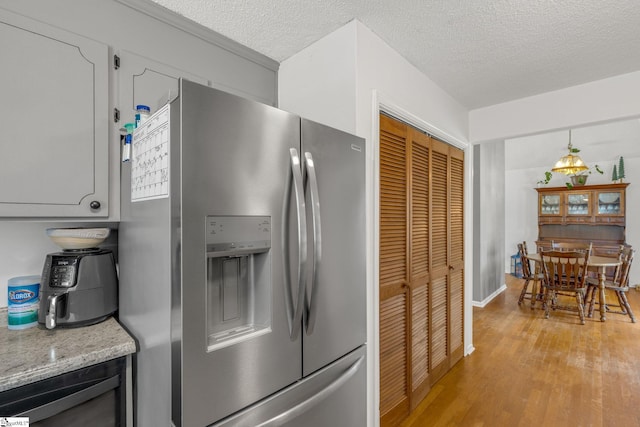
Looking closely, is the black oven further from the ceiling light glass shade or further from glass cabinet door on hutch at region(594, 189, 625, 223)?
glass cabinet door on hutch at region(594, 189, 625, 223)

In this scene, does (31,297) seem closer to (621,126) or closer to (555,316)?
(555,316)

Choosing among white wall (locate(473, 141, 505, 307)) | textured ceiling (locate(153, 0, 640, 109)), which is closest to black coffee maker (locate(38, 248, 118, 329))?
textured ceiling (locate(153, 0, 640, 109))

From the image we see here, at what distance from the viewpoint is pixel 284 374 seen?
3.56ft

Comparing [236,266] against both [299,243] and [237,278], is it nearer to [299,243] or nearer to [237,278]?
[237,278]

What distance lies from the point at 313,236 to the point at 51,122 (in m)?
1.12

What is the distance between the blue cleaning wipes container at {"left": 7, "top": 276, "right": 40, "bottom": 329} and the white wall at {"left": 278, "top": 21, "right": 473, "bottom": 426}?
5.06 feet

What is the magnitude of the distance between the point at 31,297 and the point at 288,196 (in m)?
1.18

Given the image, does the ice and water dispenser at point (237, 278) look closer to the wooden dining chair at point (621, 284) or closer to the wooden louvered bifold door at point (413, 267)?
the wooden louvered bifold door at point (413, 267)

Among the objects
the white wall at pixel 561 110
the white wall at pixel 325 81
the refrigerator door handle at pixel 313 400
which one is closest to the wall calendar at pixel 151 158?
the refrigerator door handle at pixel 313 400

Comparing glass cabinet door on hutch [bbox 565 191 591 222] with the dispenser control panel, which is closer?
the dispenser control panel

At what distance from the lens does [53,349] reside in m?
1.06

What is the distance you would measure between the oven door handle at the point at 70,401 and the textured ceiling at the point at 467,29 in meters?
1.69

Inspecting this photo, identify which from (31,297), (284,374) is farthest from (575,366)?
(31,297)

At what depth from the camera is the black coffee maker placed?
1223 mm
